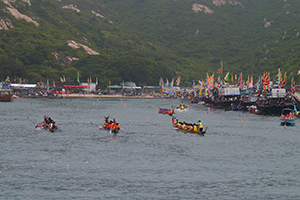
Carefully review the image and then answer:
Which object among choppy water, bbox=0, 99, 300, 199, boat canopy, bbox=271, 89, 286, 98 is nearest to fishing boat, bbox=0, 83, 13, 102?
choppy water, bbox=0, 99, 300, 199

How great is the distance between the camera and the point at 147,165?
50.9 m

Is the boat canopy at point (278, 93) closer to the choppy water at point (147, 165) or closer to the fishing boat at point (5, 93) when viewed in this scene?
the choppy water at point (147, 165)

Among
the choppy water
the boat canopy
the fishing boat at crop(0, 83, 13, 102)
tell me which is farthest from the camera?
the fishing boat at crop(0, 83, 13, 102)

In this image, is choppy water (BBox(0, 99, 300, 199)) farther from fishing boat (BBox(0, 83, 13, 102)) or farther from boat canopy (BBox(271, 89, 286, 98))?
fishing boat (BBox(0, 83, 13, 102))

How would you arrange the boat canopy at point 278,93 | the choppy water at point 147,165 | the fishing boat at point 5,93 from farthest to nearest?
the fishing boat at point 5,93 → the boat canopy at point 278,93 → the choppy water at point 147,165

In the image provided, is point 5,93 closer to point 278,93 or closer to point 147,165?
point 278,93

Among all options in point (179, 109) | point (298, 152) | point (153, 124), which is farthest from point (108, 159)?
point (179, 109)

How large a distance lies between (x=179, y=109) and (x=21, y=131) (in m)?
77.5

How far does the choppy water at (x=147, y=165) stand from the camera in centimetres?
4131

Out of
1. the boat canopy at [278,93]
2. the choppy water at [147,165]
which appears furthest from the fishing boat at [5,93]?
the boat canopy at [278,93]

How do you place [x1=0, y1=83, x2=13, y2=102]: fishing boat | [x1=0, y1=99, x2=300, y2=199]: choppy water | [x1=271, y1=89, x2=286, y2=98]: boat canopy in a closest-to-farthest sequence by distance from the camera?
[x1=0, y1=99, x2=300, y2=199]: choppy water < [x1=271, y1=89, x2=286, y2=98]: boat canopy < [x1=0, y1=83, x2=13, y2=102]: fishing boat

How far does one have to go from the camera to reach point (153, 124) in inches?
3760

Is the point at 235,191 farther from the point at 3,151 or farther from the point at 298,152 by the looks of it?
Answer: the point at 3,151

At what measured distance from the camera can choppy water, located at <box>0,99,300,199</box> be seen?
41.3 m
